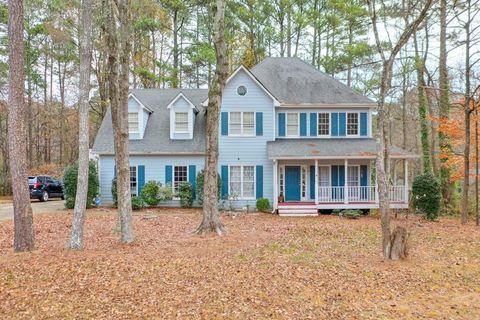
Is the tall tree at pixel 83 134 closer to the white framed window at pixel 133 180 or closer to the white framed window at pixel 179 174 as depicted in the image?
the white framed window at pixel 133 180

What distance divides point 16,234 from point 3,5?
74.4 ft

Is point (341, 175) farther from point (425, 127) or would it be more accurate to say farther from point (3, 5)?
point (3, 5)

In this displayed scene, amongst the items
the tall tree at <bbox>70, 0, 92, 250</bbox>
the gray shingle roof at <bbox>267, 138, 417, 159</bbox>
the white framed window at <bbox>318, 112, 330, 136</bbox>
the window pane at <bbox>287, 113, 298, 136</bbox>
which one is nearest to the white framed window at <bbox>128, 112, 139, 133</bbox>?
the gray shingle roof at <bbox>267, 138, 417, 159</bbox>

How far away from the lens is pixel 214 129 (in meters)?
10.8

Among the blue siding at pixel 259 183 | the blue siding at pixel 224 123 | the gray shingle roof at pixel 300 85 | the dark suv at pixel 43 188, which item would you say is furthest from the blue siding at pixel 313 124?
the dark suv at pixel 43 188

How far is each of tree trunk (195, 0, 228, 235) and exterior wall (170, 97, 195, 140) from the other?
7.95 meters

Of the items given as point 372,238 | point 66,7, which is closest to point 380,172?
point 372,238

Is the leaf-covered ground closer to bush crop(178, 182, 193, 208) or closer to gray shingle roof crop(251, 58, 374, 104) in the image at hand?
bush crop(178, 182, 193, 208)

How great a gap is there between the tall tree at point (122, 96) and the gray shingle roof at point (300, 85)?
10.1 metres

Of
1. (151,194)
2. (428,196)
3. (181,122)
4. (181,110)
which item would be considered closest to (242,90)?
(181,110)

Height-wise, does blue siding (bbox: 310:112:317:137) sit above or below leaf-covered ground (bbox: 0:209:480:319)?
above

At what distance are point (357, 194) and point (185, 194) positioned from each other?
329 inches

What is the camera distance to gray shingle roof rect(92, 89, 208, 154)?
59.1 ft

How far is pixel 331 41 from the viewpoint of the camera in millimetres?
26766
